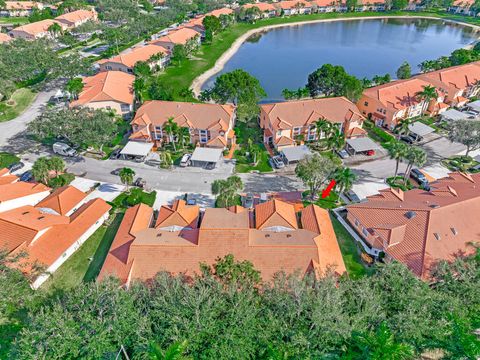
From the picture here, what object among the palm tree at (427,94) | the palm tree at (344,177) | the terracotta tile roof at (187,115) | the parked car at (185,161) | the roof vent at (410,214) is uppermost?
the palm tree at (427,94)

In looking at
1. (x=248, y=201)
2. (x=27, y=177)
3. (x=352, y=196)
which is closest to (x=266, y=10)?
(x=352, y=196)

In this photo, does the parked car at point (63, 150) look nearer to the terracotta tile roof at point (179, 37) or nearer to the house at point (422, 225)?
the house at point (422, 225)

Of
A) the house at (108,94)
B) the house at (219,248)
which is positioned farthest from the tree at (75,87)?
the house at (219,248)

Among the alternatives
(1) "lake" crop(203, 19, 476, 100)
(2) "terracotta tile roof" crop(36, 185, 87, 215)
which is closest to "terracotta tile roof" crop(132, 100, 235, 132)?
(2) "terracotta tile roof" crop(36, 185, 87, 215)

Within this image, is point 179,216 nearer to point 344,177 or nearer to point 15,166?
point 344,177

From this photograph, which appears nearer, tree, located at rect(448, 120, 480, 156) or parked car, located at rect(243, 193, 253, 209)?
parked car, located at rect(243, 193, 253, 209)

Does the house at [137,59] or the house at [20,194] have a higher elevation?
the house at [137,59]

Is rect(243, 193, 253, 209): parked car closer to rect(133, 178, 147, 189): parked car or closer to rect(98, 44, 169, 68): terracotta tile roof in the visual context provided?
rect(133, 178, 147, 189): parked car
